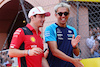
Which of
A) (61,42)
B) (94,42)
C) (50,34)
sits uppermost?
(50,34)

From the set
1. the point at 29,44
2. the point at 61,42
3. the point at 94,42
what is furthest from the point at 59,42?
the point at 94,42

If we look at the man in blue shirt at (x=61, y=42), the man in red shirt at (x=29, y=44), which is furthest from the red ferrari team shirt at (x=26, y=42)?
the man in blue shirt at (x=61, y=42)

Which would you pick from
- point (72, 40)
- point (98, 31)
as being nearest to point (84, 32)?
point (98, 31)

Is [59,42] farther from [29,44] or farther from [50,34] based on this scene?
[29,44]

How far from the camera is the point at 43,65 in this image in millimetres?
2623

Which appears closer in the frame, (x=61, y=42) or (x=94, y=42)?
(x=61, y=42)

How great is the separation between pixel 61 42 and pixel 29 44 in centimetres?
68

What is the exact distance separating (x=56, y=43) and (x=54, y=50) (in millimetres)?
119

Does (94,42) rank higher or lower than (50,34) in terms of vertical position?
lower

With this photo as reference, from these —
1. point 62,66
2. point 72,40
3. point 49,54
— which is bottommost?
point 62,66

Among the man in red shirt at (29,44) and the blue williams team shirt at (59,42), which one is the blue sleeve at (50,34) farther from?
the man in red shirt at (29,44)

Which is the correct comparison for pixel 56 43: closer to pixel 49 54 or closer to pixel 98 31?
pixel 49 54

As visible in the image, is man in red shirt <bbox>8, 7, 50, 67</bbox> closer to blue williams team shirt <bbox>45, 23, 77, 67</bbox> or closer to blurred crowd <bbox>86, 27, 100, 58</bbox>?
blue williams team shirt <bbox>45, 23, 77, 67</bbox>

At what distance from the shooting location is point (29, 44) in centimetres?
232
